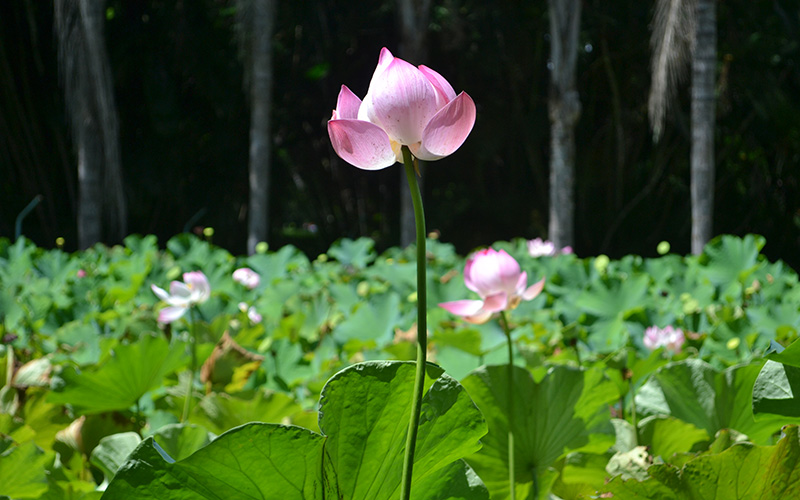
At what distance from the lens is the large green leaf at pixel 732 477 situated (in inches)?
16.1

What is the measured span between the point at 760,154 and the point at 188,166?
783 centimetres

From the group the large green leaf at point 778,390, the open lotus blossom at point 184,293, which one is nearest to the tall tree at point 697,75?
the open lotus blossom at point 184,293

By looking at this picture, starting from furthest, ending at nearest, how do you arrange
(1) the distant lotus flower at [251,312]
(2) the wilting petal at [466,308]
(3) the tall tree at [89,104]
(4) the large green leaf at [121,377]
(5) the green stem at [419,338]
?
1. (3) the tall tree at [89,104]
2. (1) the distant lotus flower at [251,312]
3. (4) the large green leaf at [121,377]
4. (2) the wilting petal at [466,308]
5. (5) the green stem at [419,338]

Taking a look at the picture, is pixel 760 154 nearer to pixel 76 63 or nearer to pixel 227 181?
pixel 227 181

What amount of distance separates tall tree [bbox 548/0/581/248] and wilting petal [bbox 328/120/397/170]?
6.87 metres

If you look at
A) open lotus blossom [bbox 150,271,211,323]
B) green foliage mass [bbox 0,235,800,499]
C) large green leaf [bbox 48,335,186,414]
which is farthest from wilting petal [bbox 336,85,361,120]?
open lotus blossom [bbox 150,271,211,323]

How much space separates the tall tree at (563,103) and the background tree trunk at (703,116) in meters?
1.15

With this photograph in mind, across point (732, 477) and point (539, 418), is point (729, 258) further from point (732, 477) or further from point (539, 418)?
point (732, 477)

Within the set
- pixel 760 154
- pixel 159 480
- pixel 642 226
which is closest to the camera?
pixel 159 480

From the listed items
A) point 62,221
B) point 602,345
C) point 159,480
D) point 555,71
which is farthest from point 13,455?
point 62,221

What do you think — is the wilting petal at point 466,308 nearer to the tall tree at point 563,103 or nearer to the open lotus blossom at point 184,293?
the open lotus blossom at point 184,293

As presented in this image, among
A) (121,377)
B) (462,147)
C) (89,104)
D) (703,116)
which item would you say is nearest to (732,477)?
(121,377)

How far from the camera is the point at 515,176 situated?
11531 millimetres

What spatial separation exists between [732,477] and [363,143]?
27 centimetres
